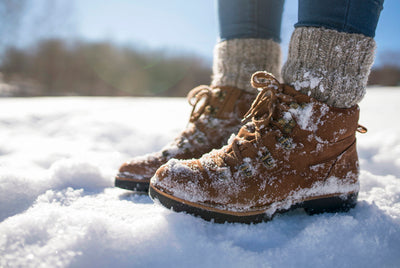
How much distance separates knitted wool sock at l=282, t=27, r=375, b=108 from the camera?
2.25ft

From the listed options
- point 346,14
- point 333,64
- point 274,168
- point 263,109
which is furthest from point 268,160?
point 346,14

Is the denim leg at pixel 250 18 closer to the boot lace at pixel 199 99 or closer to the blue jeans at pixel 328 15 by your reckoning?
the blue jeans at pixel 328 15

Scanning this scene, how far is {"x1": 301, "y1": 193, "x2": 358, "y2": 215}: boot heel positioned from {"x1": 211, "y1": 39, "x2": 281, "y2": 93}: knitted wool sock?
1.52ft

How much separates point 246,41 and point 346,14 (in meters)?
0.39

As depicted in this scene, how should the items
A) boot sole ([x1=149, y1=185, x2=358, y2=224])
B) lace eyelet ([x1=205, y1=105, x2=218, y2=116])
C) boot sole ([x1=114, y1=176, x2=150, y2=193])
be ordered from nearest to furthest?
boot sole ([x1=149, y1=185, x2=358, y2=224]), boot sole ([x1=114, y1=176, x2=150, y2=193]), lace eyelet ([x1=205, y1=105, x2=218, y2=116])

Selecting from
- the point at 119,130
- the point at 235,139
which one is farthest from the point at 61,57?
the point at 235,139

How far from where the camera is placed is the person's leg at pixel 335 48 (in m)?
0.67

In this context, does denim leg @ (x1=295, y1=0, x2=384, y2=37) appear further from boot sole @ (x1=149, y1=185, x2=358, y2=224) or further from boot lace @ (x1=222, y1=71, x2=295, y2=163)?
boot sole @ (x1=149, y1=185, x2=358, y2=224)

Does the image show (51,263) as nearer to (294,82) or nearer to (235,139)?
(235,139)

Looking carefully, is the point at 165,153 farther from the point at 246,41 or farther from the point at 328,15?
the point at 328,15

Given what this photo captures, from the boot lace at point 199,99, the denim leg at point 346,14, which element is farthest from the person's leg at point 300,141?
the boot lace at point 199,99

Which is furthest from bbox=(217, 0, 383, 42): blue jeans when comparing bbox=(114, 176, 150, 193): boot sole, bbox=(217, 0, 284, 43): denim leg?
bbox=(114, 176, 150, 193): boot sole

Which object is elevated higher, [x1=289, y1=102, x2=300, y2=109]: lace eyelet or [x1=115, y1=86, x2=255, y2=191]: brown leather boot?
[x1=289, y1=102, x2=300, y2=109]: lace eyelet

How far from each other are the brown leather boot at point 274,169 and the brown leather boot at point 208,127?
0.19 meters
